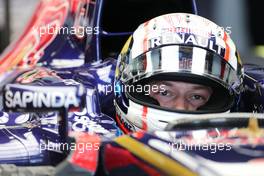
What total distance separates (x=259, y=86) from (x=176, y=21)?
0.43m

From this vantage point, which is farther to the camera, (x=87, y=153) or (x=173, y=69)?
(x=173, y=69)

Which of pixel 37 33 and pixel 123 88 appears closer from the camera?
pixel 123 88

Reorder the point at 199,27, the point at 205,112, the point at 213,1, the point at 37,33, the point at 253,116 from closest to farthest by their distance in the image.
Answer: the point at 253,116, the point at 205,112, the point at 199,27, the point at 213,1, the point at 37,33

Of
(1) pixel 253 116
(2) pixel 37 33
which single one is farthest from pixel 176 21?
(2) pixel 37 33

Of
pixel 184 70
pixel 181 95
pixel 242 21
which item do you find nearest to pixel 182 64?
pixel 184 70

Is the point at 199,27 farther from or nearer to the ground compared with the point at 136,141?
farther from the ground

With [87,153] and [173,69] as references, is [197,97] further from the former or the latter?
[87,153]

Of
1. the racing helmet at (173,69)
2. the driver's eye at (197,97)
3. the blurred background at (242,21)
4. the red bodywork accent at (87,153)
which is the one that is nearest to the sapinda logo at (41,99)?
the red bodywork accent at (87,153)

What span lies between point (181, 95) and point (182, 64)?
0.12 metres

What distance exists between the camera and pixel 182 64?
2217 millimetres

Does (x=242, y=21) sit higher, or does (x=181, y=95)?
(x=242, y=21)

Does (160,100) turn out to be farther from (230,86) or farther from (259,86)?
(259,86)

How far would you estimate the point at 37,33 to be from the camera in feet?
12.3

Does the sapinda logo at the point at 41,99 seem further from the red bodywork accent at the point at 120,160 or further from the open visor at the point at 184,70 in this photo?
the open visor at the point at 184,70
